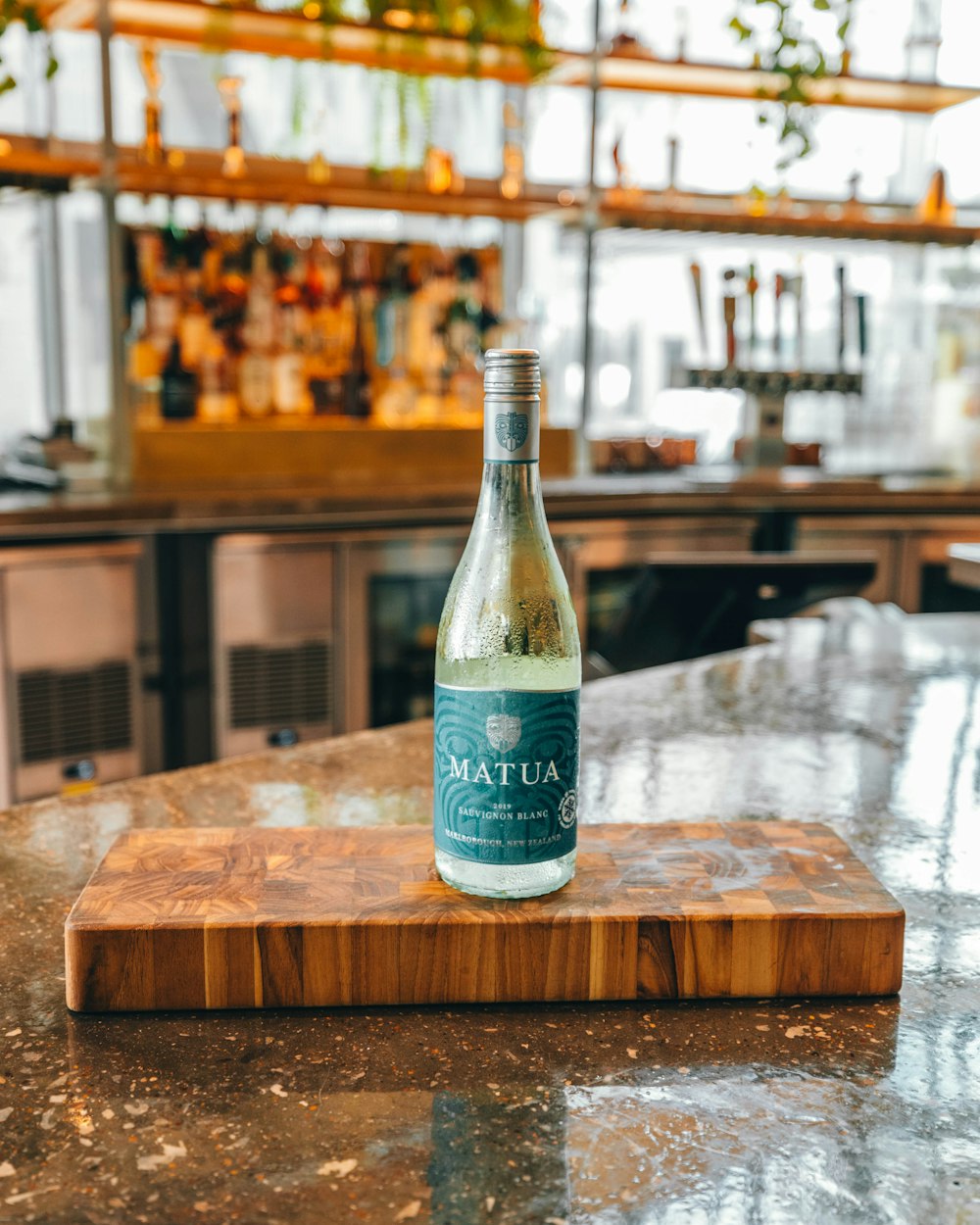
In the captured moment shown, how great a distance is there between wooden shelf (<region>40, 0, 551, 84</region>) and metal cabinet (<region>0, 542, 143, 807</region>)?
1.60m

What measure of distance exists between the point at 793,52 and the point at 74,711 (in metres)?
3.16

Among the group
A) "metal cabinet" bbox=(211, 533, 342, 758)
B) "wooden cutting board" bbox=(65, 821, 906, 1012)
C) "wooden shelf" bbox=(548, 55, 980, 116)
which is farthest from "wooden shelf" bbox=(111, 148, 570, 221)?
"wooden cutting board" bbox=(65, 821, 906, 1012)

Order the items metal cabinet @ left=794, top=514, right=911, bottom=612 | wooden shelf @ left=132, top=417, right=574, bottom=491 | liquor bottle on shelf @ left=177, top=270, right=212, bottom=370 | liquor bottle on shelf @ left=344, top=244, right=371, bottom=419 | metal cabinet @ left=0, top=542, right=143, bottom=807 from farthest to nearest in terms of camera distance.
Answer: liquor bottle on shelf @ left=344, top=244, right=371, bottom=419 → metal cabinet @ left=794, top=514, right=911, bottom=612 → liquor bottle on shelf @ left=177, top=270, right=212, bottom=370 → wooden shelf @ left=132, top=417, right=574, bottom=491 → metal cabinet @ left=0, top=542, right=143, bottom=807

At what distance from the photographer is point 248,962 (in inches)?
28.0

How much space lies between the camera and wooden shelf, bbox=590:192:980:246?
4395mm

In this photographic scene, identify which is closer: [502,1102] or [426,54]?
[502,1102]

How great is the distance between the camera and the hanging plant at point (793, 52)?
302cm

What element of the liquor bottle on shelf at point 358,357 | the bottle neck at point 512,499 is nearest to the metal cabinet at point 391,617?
the liquor bottle on shelf at point 358,357

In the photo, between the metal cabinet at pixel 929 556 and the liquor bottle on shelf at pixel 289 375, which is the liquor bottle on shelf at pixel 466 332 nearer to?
the liquor bottle on shelf at pixel 289 375

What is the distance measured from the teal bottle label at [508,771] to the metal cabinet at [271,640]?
102 inches

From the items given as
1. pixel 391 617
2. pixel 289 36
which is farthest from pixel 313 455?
pixel 289 36

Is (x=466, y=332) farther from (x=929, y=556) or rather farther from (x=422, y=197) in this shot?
(x=929, y=556)

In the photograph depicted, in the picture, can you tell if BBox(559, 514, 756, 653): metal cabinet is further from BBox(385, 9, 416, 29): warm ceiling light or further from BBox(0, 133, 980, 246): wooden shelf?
BBox(385, 9, 416, 29): warm ceiling light

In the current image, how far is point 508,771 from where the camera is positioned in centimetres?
74
